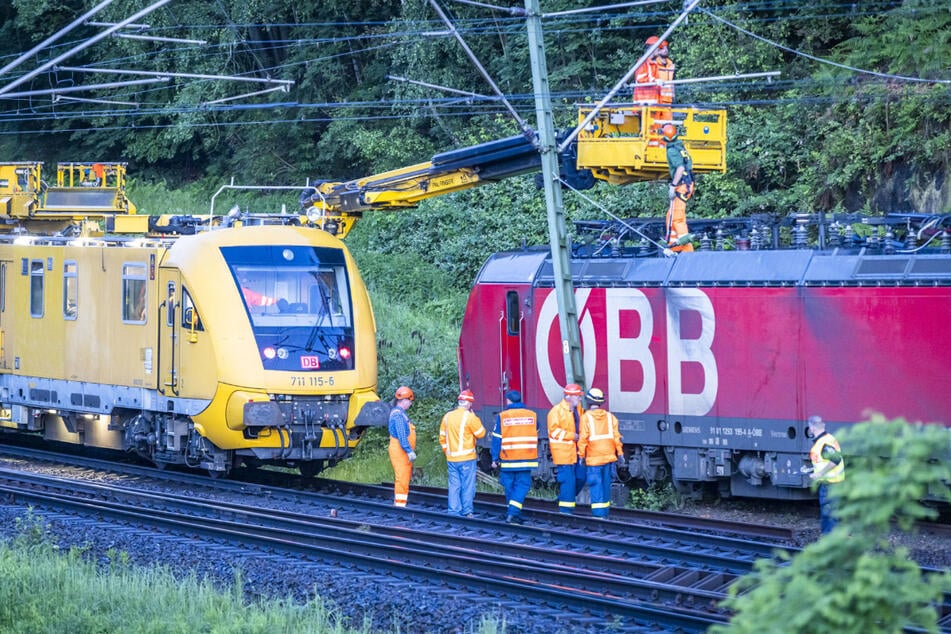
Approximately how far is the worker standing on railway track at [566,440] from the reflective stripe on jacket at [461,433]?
3.01 ft

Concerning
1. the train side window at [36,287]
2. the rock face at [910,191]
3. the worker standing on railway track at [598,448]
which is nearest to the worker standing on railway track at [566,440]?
the worker standing on railway track at [598,448]

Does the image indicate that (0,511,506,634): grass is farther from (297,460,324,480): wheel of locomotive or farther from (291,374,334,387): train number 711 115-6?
(297,460,324,480): wheel of locomotive

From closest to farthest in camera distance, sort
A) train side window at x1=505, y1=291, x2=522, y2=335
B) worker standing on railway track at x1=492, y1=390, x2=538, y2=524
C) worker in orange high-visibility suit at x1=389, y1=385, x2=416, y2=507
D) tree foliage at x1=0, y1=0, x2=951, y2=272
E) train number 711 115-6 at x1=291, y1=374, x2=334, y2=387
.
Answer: worker standing on railway track at x1=492, y1=390, x2=538, y2=524
worker in orange high-visibility suit at x1=389, y1=385, x2=416, y2=507
train number 711 115-6 at x1=291, y1=374, x2=334, y2=387
train side window at x1=505, y1=291, x2=522, y2=335
tree foliage at x1=0, y1=0, x2=951, y2=272

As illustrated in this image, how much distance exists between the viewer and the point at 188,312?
18281 millimetres

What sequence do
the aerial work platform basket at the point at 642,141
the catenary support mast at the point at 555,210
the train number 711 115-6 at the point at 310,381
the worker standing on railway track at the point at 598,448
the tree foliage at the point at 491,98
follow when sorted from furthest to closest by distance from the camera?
the tree foliage at the point at 491,98 → the aerial work platform basket at the point at 642,141 → the train number 711 115-6 at the point at 310,381 → the catenary support mast at the point at 555,210 → the worker standing on railway track at the point at 598,448

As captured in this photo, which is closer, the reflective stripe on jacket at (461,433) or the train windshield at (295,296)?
the reflective stripe on jacket at (461,433)

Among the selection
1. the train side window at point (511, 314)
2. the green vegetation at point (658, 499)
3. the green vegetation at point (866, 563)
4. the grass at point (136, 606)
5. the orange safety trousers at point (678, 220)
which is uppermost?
the orange safety trousers at point (678, 220)

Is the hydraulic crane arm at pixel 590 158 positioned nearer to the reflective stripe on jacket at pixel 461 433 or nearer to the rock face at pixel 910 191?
the reflective stripe on jacket at pixel 461 433

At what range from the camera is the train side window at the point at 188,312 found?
18.1 meters

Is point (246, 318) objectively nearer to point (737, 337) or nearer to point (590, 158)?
point (590, 158)

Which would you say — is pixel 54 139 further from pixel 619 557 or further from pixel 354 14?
pixel 619 557

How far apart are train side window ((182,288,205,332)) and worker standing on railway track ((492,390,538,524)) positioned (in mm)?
4772

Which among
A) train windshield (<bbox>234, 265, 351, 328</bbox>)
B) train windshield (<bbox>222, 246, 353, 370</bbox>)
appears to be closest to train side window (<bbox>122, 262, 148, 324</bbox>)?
train windshield (<bbox>222, 246, 353, 370</bbox>)

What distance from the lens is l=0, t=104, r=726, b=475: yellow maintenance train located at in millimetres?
18000
